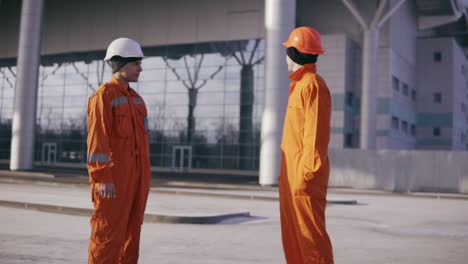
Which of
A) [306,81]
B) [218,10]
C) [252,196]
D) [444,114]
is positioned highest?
[218,10]

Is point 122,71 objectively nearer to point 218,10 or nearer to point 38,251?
point 38,251

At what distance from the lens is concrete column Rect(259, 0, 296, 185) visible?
93.2ft

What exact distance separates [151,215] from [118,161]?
6.41m

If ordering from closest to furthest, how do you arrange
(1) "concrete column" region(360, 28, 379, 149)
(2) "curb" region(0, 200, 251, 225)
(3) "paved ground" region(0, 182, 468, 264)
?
(3) "paved ground" region(0, 182, 468, 264) < (2) "curb" region(0, 200, 251, 225) < (1) "concrete column" region(360, 28, 379, 149)

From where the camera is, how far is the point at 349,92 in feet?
140

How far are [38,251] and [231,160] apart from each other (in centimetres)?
3731

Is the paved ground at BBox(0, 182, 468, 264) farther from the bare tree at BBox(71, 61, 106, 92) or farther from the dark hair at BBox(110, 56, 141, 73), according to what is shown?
the bare tree at BBox(71, 61, 106, 92)

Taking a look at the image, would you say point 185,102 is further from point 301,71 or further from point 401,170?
point 301,71

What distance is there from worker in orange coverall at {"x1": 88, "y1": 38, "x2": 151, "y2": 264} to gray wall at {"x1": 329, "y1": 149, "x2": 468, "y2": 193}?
77.6 ft

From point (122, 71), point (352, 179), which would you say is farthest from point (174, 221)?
point (352, 179)

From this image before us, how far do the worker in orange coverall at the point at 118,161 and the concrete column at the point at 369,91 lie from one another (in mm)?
35995

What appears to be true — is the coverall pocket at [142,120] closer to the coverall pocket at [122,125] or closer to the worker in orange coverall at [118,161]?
the worker in orange coverall at [118,161]

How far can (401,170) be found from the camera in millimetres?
27406

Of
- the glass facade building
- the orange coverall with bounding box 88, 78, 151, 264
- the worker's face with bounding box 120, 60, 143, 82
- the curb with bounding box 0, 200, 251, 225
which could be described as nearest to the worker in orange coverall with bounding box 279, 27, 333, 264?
the orange coverall with bounding box 88, 78, 151, 264
